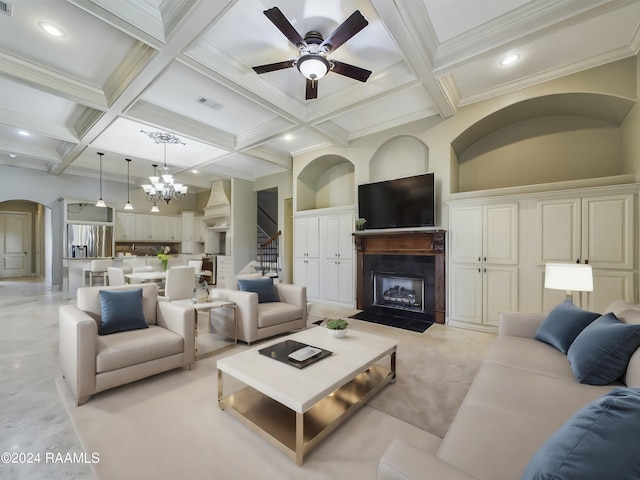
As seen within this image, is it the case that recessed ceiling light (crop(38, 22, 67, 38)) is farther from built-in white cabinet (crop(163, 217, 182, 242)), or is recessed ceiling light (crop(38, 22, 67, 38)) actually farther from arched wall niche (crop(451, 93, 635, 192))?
built-in white cabinet (crop(163, 217, 182, 242))

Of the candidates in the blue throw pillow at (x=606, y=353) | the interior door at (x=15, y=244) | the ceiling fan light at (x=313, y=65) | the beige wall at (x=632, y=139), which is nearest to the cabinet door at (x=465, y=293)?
the beige wall at (x=632, y=139)

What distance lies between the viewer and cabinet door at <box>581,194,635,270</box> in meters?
3.21

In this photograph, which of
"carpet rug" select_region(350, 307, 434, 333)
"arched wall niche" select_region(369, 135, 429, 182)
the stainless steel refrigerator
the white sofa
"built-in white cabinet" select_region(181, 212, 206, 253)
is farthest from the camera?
"built-in white cabinet" select_region(181, 212, 206, 253)

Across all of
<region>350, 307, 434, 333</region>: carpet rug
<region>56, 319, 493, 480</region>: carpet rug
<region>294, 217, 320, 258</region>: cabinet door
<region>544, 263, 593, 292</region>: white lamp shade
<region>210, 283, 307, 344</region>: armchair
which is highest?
<region>294, 217, 320, 258</region>: cabinet door

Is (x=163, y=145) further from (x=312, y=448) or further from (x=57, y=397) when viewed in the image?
(x=312, y=448)

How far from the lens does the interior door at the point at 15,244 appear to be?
33.6ft

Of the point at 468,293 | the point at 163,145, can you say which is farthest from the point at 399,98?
the point at 163,145

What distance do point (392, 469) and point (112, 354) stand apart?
2.31 m

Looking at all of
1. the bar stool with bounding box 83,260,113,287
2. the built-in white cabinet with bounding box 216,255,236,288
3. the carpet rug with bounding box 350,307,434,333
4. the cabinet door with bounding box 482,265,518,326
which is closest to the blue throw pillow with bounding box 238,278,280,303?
the carpet rug with bounding box 350,307,434,333

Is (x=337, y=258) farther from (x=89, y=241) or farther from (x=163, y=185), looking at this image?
(x=89, y=241)

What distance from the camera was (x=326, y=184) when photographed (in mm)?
6637

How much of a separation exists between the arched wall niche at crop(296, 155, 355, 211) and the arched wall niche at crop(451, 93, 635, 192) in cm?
224

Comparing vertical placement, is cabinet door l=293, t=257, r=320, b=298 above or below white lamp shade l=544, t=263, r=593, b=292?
below

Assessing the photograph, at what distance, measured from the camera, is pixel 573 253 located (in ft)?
11.6
